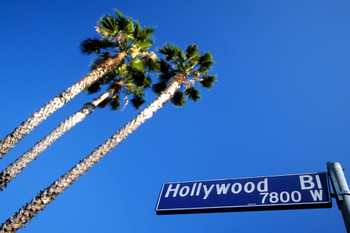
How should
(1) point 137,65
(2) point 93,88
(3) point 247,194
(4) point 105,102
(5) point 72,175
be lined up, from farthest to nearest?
(2) point 93,88
(4) point 105,102
(1) point 137,65
(5) point 72,175
(3) point 247,194

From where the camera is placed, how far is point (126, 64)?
9828mm

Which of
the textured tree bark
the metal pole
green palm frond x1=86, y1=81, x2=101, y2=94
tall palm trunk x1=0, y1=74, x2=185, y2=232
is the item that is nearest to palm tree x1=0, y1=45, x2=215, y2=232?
tall palm trunk x1=0, y1=74, x2=185, y2=232

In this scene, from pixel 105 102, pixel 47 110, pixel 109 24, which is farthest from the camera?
pixel 105 102

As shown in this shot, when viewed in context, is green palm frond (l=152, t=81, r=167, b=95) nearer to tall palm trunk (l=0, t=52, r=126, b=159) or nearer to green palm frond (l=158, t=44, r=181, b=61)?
green palm frond (l=158, t=44, r=181, b=61)

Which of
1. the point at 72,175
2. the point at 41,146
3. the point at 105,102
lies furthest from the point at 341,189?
the point at 105,102

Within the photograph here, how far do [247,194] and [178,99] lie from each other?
7932 mm

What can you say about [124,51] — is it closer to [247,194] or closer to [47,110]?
[47,110]

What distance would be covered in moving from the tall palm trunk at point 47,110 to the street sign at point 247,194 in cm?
447

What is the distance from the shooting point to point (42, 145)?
669 cm

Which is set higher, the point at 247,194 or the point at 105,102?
the point at 105,102

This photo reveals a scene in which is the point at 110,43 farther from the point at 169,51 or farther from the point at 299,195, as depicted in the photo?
the point at 299,195

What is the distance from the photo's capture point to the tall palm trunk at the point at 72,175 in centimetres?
457

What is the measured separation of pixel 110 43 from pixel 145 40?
126 centimetres

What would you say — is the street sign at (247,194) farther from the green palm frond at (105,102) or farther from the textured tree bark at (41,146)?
the green palm frond at (105,102)
